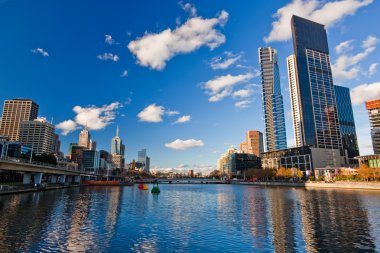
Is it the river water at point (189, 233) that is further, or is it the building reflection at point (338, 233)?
the building reflection at point (338, 233)

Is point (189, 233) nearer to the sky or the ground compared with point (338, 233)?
nearer to the ground

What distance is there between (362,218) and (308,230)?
1599cm

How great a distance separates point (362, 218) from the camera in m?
44.9

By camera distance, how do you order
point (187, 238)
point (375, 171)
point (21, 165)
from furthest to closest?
point (375, 171)
point (21, 165)
point (187, 238)

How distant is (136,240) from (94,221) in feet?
50.1

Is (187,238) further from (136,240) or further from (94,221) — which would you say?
(94,221)

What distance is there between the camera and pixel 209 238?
104ft

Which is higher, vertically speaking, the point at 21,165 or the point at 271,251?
the point at 21,165

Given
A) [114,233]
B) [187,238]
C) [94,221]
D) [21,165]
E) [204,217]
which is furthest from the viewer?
[21,165]

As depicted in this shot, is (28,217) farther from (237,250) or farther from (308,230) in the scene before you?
(308,230)

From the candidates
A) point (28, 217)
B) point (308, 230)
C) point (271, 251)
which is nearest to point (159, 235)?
point (271, 251)

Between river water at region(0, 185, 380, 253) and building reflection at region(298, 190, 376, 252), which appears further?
building reflection at region(298, 190, 376, 252)

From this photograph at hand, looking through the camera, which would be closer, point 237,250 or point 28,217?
point 237,250

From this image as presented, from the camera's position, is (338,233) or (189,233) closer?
(338,233)
